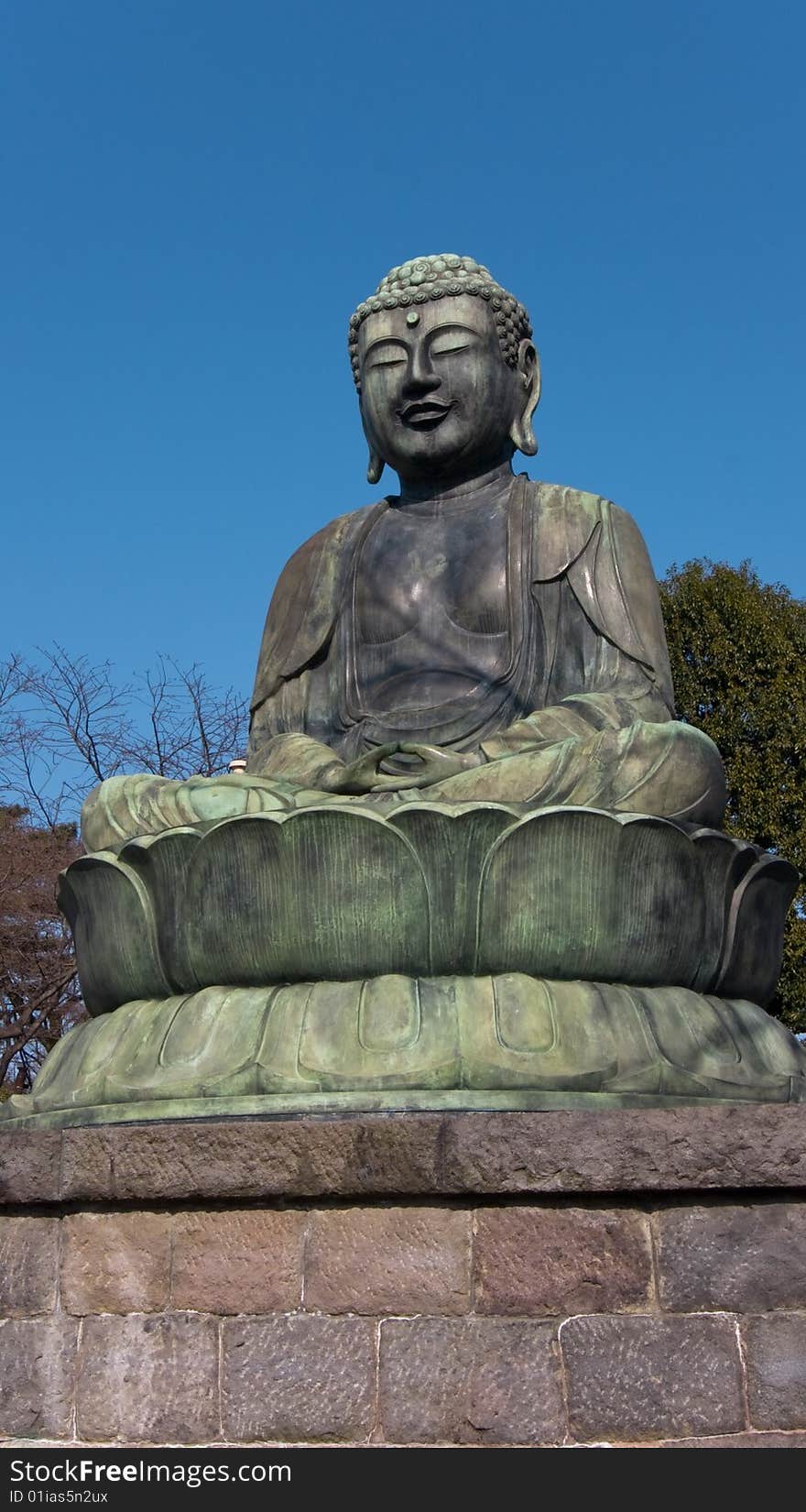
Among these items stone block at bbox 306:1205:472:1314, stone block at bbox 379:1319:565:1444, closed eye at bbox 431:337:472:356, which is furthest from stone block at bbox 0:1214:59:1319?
closed eye at bbox 431:337:472:356

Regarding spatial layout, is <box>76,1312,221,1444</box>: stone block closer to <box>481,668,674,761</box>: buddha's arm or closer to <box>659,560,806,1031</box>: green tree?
<box>481,668,674,761</box>: buddha's arm

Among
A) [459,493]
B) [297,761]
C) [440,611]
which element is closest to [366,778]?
[297,761]

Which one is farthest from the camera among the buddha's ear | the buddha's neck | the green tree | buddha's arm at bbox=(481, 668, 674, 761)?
the green tree

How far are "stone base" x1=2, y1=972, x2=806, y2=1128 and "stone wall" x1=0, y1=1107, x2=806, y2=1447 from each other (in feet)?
0.75

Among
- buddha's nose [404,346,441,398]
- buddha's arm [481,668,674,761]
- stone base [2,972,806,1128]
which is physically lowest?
stone base [2,972,806,1128]

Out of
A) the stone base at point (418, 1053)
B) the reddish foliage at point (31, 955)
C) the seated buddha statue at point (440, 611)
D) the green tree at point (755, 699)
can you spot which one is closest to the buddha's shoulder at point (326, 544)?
the seated buddha statue at point (440, 611)

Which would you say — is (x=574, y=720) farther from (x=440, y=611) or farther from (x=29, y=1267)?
(x=29, y=1267)

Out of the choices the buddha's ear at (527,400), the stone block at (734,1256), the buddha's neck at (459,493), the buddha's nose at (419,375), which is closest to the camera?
the stone block at (734,1256)

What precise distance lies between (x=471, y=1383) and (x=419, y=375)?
359cm

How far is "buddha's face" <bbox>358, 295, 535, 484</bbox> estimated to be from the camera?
6055 millimetres

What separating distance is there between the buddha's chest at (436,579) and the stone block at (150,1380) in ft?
8.79

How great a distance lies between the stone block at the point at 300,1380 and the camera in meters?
3.63

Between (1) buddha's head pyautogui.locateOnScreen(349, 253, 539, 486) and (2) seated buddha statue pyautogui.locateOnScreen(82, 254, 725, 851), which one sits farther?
(1) buddha's head pyautogui.locateOnScreen(349, 253, 539, 486)

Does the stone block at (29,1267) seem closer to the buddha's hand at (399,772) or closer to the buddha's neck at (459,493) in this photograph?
the buddha's hand at (399,772)
